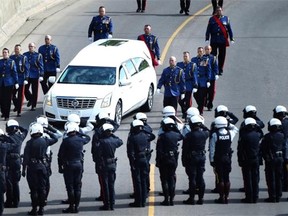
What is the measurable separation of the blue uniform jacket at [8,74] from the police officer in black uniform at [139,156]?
815cm

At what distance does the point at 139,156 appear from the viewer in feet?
88.8

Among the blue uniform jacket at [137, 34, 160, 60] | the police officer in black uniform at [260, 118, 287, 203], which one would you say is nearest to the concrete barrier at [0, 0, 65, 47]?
the blue uniform jacket at [137, 34, 160, 60]

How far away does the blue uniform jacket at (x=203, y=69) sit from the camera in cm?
3484

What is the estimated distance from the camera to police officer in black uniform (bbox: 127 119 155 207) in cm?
2691

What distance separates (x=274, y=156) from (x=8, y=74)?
380 inches

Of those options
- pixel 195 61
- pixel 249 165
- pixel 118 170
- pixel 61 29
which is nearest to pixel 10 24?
pixel 61 29

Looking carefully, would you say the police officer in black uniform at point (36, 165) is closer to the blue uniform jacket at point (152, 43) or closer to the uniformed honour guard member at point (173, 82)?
the uniformed honour guard member at point (173, 82)

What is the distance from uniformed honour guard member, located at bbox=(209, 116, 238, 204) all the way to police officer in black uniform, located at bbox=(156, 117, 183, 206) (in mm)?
757

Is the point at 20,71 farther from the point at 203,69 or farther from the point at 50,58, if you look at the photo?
the point at 203,69

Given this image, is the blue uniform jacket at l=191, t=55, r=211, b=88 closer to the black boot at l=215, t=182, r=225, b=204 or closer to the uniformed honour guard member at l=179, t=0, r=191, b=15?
the black boot at l=215, t=182, r=225, b=204

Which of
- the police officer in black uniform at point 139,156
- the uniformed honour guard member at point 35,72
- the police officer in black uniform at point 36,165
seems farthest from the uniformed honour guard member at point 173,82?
the police officer in black uniform at point 36,165

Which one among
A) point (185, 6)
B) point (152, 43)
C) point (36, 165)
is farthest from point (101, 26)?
point (36, 165)

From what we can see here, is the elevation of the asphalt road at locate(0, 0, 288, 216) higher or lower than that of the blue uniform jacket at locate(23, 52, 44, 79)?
lower

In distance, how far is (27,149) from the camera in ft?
86.6
